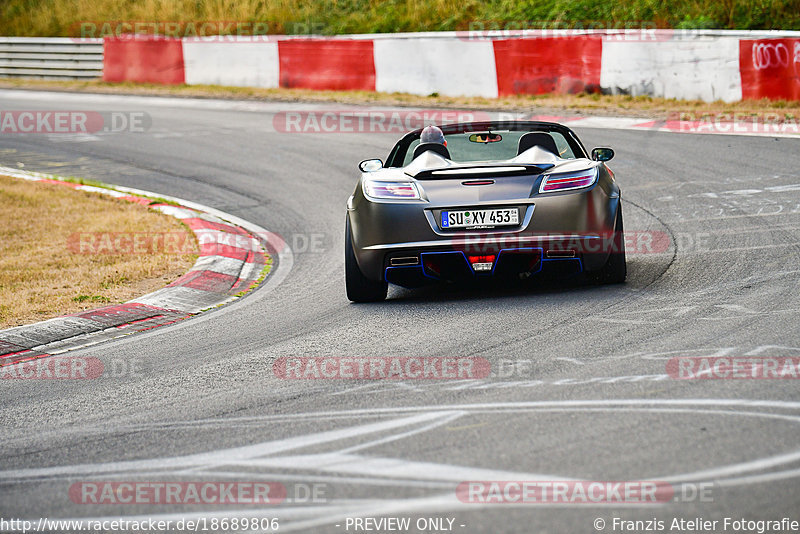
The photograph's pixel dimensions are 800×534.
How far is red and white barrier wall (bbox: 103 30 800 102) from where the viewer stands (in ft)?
59.4

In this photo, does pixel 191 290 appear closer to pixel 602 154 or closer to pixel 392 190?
pixel 392 190

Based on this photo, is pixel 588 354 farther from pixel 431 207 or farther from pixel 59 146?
pixel 59 146

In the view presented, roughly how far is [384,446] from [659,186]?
8.43 metres

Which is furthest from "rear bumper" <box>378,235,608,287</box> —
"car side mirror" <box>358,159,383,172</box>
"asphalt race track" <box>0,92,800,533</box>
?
"car side mirror" <box>358,159,383,172</box>

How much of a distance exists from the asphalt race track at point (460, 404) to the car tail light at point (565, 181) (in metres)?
0.76

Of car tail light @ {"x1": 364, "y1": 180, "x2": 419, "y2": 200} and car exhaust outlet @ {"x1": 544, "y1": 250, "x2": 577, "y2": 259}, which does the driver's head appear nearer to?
car tail light @ {"x1": 364, "y1": 180, "x2": 419, "y2": 200}

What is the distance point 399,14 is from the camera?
96.8 ft

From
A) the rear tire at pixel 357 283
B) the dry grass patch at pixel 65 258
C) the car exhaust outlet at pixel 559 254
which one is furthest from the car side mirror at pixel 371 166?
the dry grass patch at pixel 65 258

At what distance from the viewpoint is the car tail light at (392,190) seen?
7340 millimetres

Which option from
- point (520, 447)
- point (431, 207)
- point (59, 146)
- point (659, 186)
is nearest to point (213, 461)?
point (520, 447)

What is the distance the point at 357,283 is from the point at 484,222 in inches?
43.6

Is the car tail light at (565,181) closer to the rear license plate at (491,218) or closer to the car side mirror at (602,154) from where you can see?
the rear license plate at (491,218)

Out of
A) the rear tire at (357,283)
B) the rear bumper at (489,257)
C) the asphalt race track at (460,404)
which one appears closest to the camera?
the asphalt race track at (460,404)

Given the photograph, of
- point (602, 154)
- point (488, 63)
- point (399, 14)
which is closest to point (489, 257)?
point (602, 154)
